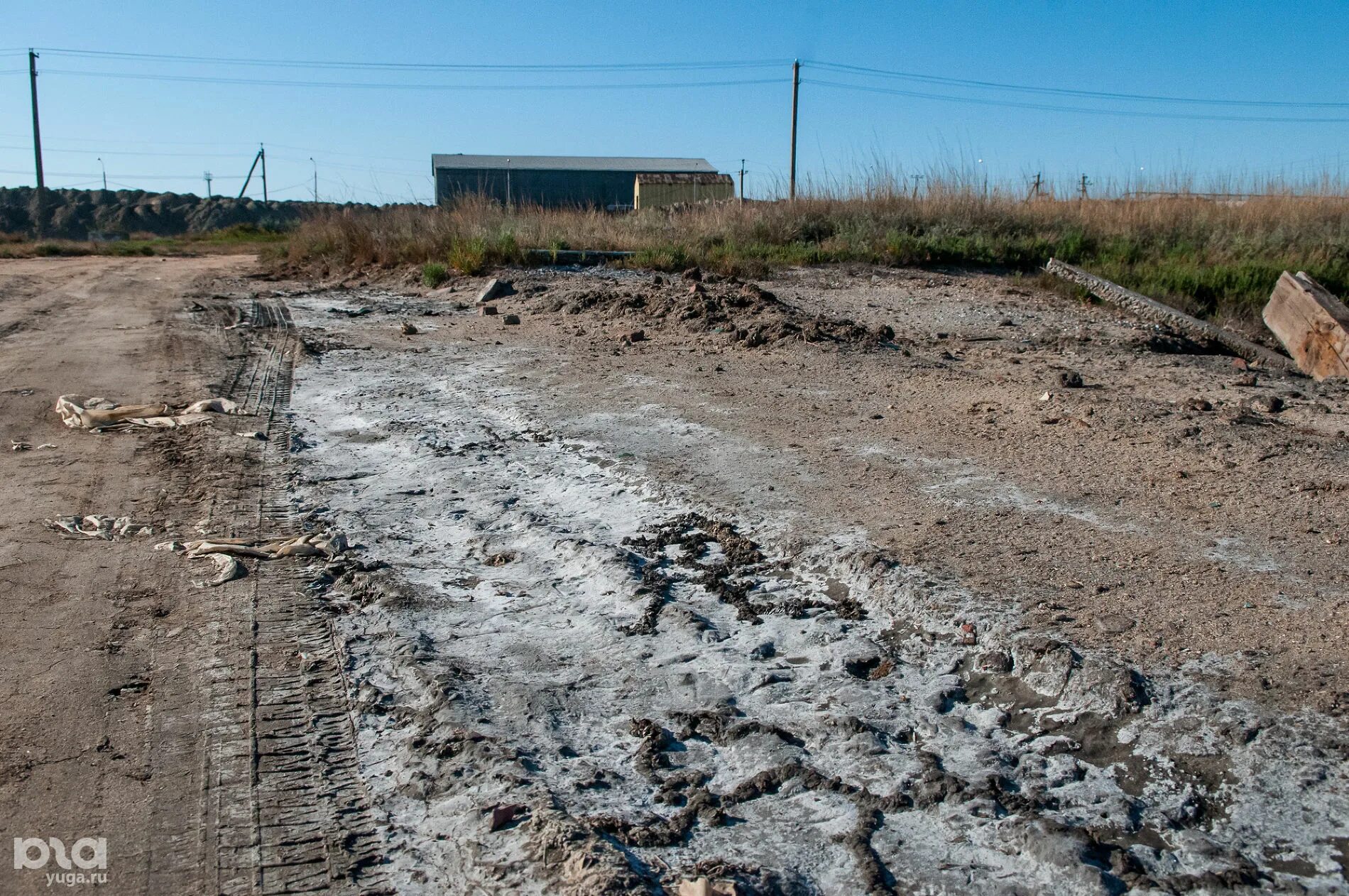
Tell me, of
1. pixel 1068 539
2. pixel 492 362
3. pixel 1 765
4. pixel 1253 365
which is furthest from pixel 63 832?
pixel 1253 365

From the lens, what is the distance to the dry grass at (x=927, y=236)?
519 inches

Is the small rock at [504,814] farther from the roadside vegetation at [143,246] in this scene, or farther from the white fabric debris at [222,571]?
the roadside vegetation at [143,246]

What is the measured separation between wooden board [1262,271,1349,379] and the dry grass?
2.00m

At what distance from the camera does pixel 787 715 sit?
10.6ft

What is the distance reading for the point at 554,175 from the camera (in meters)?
43.4

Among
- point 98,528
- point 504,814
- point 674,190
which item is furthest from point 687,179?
point 504,814

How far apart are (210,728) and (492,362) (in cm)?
576

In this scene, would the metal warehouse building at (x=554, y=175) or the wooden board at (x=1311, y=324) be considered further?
the metal warehouse building at (x=554, y=175)

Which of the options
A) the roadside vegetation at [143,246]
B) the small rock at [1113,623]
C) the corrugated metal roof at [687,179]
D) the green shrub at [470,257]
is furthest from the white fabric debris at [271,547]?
the corrugated metal roof at [687,179]

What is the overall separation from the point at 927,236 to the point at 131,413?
35.1 ft

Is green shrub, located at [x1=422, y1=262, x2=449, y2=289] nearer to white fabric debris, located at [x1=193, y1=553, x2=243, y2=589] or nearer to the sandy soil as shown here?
the sandy soil

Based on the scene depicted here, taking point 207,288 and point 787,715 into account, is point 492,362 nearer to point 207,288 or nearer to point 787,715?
point 787,715

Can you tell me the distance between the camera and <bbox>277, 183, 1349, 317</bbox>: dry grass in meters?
13.2

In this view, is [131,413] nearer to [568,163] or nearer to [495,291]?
[495,291]
